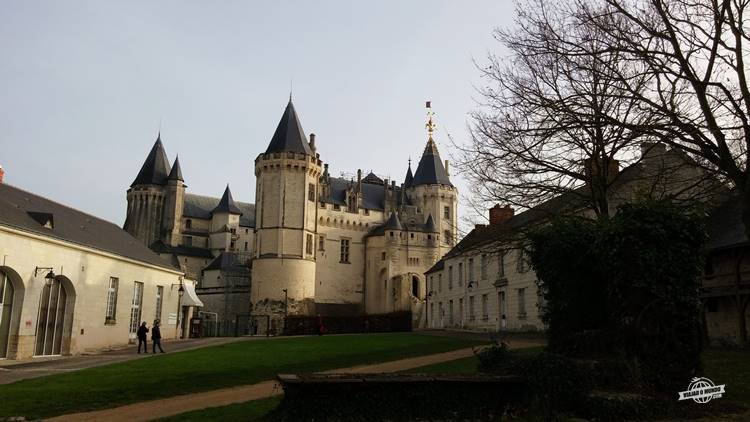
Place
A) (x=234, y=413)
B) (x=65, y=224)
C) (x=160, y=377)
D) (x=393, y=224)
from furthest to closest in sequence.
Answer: (x=393, y=224) → (x=65, y=224) → (x=160, y=377) → (x=234, y=413)

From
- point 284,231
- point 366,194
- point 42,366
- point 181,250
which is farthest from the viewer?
point 366,194

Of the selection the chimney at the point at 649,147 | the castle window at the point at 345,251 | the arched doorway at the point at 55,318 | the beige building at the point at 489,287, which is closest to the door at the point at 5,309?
the arched doorway at the point at 55,318

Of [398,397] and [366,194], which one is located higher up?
[366,194]

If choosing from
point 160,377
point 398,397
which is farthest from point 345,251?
point 398,397

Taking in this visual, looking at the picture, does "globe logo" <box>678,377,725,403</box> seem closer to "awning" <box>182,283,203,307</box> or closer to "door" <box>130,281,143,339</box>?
"door" <box>130,281,143,339</box>

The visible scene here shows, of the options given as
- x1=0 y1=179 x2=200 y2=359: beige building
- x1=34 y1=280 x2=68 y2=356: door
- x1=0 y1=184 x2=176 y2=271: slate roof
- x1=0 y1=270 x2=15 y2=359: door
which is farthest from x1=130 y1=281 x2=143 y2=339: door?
x1=0 y1=270 x2=15 y2=359: door

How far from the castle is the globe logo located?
47.1 meters

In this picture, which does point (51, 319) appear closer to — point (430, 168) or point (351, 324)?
point (351, 324)

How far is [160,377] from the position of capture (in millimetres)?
13820

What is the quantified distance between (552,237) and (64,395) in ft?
31.5

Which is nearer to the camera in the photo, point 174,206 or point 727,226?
point 727,226

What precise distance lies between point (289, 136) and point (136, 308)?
102ft

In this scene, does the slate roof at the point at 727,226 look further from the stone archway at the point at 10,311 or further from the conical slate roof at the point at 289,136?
the conical slate roof at the point at 289,136

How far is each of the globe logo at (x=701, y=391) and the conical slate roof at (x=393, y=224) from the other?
55.3 m
